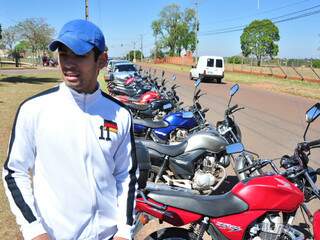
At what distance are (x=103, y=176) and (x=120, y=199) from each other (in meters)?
0.20

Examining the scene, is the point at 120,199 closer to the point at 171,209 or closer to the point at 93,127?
the point at 93,127

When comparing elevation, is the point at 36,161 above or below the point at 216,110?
above

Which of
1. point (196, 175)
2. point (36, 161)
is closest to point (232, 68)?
point (196, 175)

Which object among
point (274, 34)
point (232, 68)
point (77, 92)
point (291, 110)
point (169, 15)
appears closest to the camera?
point (77, 92)

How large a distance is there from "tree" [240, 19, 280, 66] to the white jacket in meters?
106

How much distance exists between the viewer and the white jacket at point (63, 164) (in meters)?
1.99

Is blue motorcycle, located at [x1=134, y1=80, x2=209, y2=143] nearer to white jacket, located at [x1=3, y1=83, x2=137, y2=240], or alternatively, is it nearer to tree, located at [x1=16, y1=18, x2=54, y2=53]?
white jacket, located at [x1=3, y1=83, x2=137, y2=240]

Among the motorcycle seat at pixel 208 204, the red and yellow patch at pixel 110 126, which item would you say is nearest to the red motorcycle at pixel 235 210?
the motorcycle seat at pixel 208 204

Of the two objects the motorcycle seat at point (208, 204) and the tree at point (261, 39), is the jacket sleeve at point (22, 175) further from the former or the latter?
the tree at point (261, 39)

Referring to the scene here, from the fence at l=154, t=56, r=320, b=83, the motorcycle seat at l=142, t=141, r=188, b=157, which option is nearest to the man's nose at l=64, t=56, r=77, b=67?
the motorcycle seat at l=142, t=141, r=188, b=157

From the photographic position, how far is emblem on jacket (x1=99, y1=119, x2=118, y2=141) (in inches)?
81.9

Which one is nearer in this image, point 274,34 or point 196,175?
point 196,175

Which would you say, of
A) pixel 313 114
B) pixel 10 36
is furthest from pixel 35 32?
pixel 313 114

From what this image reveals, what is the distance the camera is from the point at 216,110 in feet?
49.1
